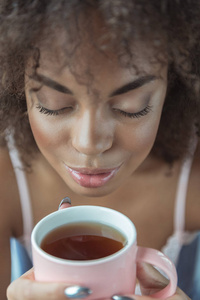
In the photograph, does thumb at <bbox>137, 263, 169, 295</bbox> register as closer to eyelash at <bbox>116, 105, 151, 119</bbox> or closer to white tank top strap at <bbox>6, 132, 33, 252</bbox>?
eyelash at <bbox>116, 105, 151, 119</bbox>

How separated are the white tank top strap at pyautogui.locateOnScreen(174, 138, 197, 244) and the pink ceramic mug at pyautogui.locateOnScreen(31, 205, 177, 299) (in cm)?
55

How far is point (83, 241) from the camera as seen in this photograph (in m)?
0.59

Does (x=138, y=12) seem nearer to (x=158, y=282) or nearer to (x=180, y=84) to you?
(x=180, y=84)

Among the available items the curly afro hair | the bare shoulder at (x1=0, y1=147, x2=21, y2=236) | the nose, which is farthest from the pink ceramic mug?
the bare shoulder at (x1=0, y1=147, x2=21, y2=236)

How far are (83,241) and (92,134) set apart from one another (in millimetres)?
195

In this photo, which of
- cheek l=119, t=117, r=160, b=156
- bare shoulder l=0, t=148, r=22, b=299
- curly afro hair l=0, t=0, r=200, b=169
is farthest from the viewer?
bare shoulder l=0, t=148, r=22, b=299

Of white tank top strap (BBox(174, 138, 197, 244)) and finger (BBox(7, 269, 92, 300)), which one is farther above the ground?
finger (BBox(7, 269, 92, 300))

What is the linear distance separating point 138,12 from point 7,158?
2.01ft

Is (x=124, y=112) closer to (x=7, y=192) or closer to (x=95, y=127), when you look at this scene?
(x=95, y=127)

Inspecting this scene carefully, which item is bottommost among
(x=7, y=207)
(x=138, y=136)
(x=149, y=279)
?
(x=7, y=207)

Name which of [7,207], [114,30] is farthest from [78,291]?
[7,207]

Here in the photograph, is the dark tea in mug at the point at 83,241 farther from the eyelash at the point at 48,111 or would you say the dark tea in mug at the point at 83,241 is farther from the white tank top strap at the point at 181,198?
the white tank top strap at the point at 181,198

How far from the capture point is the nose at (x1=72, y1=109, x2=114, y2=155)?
26.8 inches

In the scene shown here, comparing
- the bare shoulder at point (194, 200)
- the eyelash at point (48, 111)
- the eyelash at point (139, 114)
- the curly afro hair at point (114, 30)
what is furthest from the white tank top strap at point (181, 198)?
the eyelash at point (48, 111)
